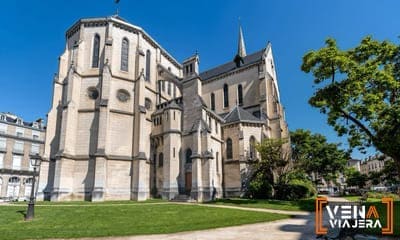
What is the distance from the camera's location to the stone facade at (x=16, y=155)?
1619 inches

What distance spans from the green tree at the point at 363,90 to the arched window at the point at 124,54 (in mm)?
20145

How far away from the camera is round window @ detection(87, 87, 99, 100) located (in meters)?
27.9

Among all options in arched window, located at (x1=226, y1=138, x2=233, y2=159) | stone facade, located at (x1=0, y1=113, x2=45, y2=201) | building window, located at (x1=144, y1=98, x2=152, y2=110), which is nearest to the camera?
building window, located at (x1=144, y1=98, x2=152, y2=110)

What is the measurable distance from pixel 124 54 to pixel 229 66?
1992 cm

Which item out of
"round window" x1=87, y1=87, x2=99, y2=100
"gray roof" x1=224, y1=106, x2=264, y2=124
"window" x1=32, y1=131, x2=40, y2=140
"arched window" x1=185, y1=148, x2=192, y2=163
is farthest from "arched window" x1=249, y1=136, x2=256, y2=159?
"window" x1=32, y1=131, x2=40, y2=140

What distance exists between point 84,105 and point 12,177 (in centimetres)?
2614

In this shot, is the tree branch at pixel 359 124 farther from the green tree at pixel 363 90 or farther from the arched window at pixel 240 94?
the arched window at pixel 240 94

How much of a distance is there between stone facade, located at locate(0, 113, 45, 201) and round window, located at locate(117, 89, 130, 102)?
24868mm

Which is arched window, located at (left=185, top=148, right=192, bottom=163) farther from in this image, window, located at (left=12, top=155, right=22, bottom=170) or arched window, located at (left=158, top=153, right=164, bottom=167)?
window, located at (left=12, top=155, right=22, bottom=170)

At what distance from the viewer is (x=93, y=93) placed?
28.0 m

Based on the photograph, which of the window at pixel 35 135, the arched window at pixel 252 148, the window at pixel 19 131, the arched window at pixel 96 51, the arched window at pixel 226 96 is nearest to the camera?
the arched window at pixel 96 51

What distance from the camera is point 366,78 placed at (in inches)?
644

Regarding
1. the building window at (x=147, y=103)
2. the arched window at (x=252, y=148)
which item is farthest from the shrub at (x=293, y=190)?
the building window at (x=147, y=103)

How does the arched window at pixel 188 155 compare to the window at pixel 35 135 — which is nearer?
the arched window at pixel 188 155
